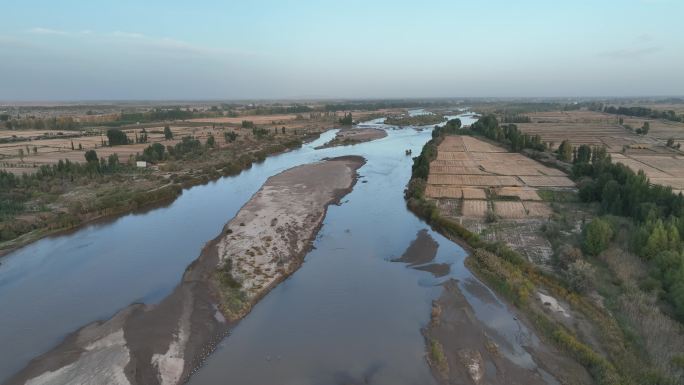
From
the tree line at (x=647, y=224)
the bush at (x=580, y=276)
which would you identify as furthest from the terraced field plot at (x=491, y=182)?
the bush at (x=580, y=276)

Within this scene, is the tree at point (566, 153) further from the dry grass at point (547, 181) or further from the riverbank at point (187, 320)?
the riverbank at point (187, 320)

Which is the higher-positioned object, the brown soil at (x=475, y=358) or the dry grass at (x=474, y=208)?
the dry grass at (x=474, y=208)

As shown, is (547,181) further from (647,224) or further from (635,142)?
(635,142)

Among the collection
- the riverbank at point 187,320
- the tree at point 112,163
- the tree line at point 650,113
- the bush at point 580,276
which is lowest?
the riverbank at point 187,320

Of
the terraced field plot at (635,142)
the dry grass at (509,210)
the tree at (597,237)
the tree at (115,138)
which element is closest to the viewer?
the tree at (597,237)

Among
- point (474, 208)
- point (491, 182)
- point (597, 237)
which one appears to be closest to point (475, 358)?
point (597, 237)

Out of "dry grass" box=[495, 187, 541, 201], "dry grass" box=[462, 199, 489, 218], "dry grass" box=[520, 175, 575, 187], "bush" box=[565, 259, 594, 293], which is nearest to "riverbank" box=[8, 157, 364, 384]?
"dry grass" box=[462, 199, 489, 218]
